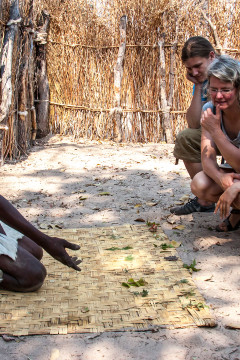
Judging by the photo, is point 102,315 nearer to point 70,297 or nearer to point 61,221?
point 70,297

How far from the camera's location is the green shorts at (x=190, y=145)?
3635mm

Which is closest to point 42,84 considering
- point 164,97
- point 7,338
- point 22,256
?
point 164,97

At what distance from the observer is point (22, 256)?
2389 mm

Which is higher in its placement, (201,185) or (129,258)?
(201,185)

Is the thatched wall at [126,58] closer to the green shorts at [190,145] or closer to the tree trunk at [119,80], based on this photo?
the tree trunk at [119,80]

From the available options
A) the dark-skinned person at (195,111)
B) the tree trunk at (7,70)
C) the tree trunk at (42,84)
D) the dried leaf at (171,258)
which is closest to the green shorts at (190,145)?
the dark-skinned person at (195,111)

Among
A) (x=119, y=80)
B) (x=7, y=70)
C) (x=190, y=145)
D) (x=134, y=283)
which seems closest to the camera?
(x=134, y=283)

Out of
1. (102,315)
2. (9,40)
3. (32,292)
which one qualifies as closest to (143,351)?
(102,315)

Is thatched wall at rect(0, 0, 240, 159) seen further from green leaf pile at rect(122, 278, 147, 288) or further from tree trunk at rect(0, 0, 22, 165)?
green leaf pile at rect(122, 278, 147, 288)

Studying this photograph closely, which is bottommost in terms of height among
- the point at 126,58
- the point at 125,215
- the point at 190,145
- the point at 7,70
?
the point at 125,215

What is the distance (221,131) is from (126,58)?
471 centimetres

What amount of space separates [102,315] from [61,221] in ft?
5.17

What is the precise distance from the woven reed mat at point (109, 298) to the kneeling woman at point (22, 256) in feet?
0.25

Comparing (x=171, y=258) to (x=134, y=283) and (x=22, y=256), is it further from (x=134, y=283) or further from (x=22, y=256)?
(x=22, y=256)
